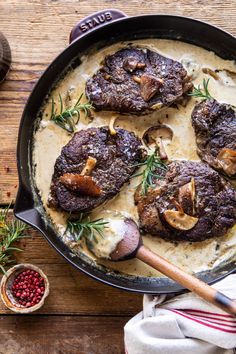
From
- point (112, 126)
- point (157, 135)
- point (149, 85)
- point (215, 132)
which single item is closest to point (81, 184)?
point (112, 126)

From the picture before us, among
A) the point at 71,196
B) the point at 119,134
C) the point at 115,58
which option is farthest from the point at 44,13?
the point at 71,196

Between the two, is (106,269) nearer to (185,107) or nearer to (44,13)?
(185,107)

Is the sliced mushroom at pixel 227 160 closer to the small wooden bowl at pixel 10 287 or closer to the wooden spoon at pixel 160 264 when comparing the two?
the wooden spoon at pixel 160 264

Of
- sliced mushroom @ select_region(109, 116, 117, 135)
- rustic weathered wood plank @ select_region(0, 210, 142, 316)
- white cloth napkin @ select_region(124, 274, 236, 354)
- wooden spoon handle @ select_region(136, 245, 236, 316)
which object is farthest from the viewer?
rustic weathered wood plank @ select_region(0, 210, 142, 316)

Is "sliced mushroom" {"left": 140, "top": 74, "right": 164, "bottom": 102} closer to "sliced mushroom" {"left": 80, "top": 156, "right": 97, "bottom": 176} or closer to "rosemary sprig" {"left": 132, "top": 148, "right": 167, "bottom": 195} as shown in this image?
"rosemary sprig" {"left": 132, "top": 148, "right": 167, "bottom": 195}

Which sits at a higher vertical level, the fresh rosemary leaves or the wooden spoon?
the wooden spoon

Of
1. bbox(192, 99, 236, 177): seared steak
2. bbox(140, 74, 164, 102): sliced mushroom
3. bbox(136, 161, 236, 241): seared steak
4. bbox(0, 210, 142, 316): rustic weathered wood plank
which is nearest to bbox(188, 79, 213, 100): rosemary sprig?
bbox(192, 99, 236, 177): seared steak

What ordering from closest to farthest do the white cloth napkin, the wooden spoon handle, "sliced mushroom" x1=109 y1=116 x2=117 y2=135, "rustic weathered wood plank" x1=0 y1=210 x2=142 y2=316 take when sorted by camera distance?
the wooden spoon handle, the white cloth napkin, "sliced mushroom" x1=109 y1=116 x2=117 y2=135, "rustic weathered wood plank" x1=0 y1=210 x2=142 y2=316
